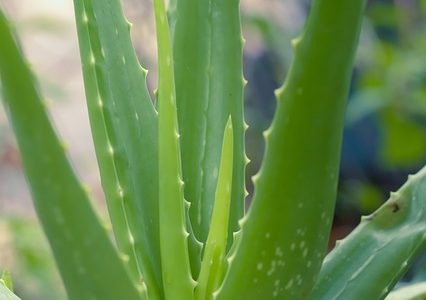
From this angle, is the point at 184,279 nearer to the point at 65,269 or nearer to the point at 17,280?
the point at 65,269

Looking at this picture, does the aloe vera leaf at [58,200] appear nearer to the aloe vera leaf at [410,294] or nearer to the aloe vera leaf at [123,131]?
the aloe vera leaf at [123,131]

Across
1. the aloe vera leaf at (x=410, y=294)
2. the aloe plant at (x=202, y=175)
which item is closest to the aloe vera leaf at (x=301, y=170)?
the aloe plant at (x=202, y=175)

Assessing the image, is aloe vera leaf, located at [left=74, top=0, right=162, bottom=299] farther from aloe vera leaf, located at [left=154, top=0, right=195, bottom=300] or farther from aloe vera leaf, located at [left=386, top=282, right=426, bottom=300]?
aloe vera leaf, located at [left=386, top=282, right=426, bottom=300]

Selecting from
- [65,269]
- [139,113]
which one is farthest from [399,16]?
[65,269]

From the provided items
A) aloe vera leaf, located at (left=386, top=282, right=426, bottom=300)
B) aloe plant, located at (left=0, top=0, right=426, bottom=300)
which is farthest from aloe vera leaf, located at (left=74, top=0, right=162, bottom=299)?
aloe vera leaf, located at (left=386, top=282, right=426, bottom=300)

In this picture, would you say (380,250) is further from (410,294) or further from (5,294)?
(5,294)

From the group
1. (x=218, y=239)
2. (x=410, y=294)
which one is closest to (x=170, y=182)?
(x=218, y=239)
